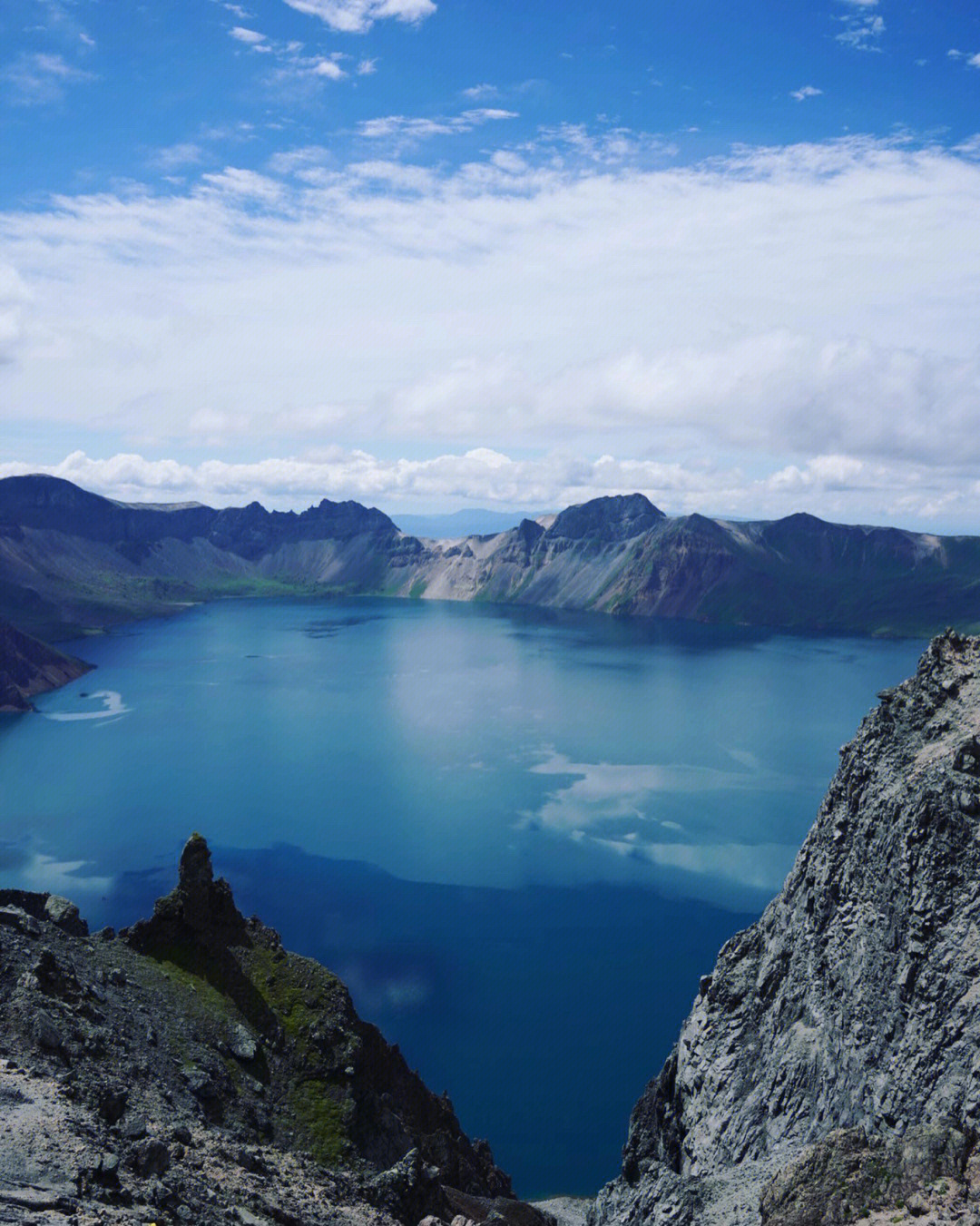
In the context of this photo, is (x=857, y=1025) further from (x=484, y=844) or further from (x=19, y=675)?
(x=19, y=675)

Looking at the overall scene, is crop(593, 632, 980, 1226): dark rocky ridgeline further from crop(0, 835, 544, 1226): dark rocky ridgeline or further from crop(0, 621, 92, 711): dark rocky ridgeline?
crop(0, 621, 92, 711): dark rocky ridgeline

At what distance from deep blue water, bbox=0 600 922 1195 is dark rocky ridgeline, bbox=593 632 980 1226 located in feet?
67.1

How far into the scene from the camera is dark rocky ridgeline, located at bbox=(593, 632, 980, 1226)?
2336cm

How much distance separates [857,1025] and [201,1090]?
2421cm

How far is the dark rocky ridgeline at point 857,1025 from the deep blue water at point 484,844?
20465mm

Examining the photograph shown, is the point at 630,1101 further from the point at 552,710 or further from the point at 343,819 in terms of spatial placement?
the point at 552,710

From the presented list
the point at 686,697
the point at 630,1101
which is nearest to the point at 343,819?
the point at 630,1101

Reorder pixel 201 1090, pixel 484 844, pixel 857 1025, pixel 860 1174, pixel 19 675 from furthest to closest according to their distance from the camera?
1. pixel 19 675
2. pixel 484 844
3. pixel 201 1090
4. pixel 857 1025
5. pixel 860 1174

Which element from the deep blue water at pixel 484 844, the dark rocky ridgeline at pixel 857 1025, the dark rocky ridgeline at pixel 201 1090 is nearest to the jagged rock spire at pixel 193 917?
the dark rocky ridgeline at pixel 201 1090

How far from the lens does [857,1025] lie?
30.1 meters

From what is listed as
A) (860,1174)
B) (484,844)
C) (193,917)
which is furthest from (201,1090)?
(484,844)

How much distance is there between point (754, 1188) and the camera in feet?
91.5

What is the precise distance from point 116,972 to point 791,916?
29.0 meters

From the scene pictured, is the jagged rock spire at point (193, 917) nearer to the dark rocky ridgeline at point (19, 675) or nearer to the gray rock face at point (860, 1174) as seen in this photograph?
the gray rock face at point (860, 1174)
